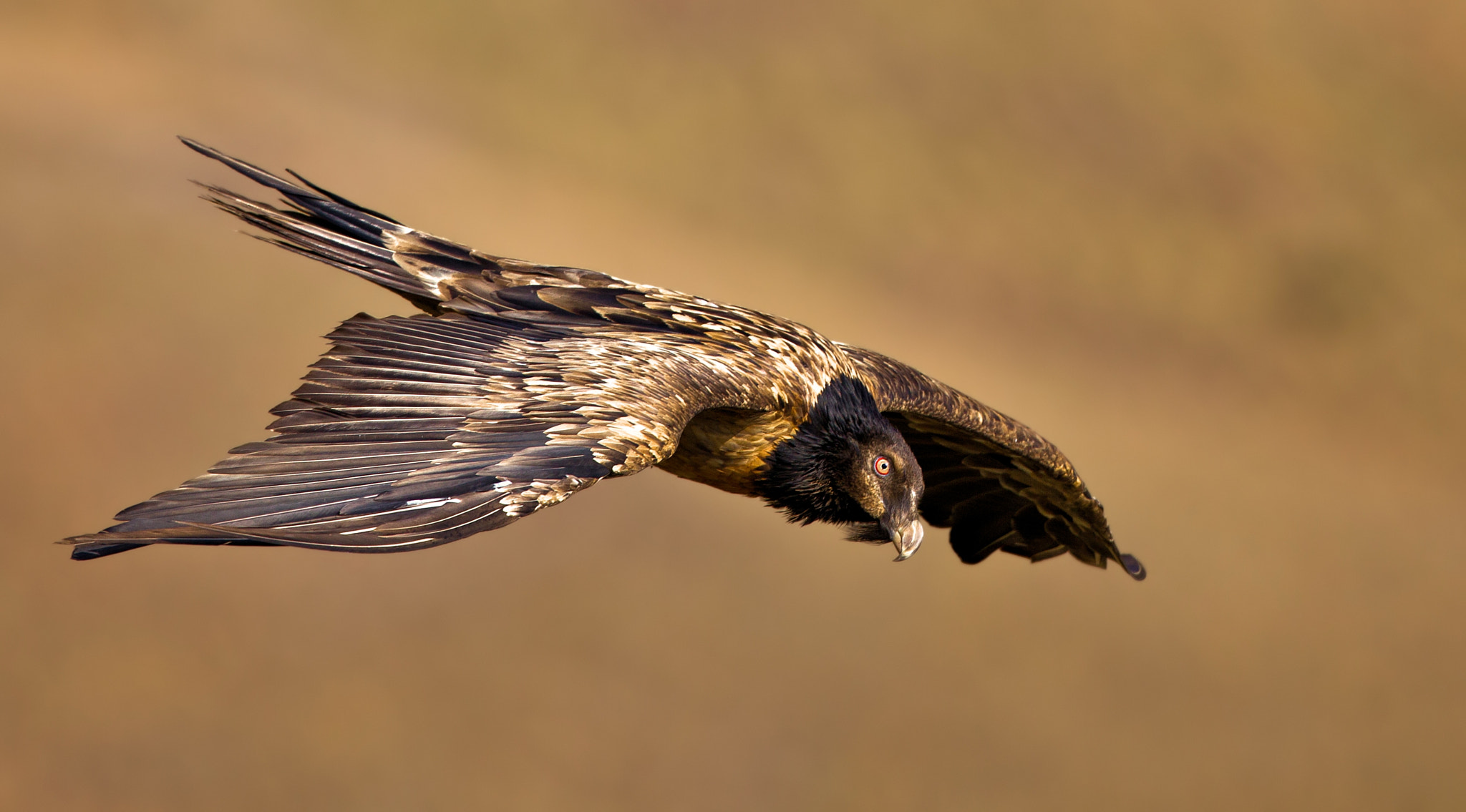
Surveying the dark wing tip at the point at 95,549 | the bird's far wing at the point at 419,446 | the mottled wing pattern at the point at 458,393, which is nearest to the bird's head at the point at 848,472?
the mottled wing pattern at the point at 458,393

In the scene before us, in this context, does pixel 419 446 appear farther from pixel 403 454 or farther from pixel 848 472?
pixel 848 472

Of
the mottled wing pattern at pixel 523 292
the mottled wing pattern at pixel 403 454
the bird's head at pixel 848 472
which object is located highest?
the mottled wing pattern at pixel 523 292

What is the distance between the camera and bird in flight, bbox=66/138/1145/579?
385cm

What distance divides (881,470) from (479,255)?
2.03 meters

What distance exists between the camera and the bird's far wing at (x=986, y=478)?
6.84 meters

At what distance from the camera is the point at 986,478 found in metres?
7.79

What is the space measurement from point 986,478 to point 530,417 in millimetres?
4025

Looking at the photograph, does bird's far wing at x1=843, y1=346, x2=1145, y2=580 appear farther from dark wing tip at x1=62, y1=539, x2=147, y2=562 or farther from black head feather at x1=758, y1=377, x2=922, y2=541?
dark wing tip at x1=62, y1=539, x2=147, y2=562

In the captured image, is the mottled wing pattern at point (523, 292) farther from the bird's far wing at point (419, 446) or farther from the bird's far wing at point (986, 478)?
the bird's far wing at point (986, 478)

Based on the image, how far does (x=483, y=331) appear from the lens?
504cm

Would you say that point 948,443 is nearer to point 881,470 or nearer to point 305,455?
Result: point 881,470

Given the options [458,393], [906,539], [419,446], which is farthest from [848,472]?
[419,446]

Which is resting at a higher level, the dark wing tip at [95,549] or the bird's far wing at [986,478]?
the bird's far wing at [986,478]

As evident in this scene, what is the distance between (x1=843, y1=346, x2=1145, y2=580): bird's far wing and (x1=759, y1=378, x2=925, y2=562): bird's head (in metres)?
0.48
